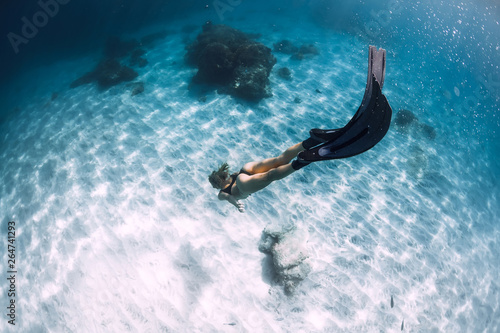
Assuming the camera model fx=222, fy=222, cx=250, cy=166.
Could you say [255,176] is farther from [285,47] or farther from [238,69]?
[285,47]

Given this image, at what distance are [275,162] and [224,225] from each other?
3.07 meters

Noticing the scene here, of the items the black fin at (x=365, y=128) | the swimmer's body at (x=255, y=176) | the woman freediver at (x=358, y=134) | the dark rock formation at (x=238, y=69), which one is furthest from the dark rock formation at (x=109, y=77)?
the black fin at (x=365, y=128)

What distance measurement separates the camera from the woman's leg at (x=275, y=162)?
3474 millimetres

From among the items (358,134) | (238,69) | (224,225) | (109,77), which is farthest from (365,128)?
(109,77)

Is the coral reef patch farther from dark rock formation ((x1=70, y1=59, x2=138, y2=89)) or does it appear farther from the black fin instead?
the black fin

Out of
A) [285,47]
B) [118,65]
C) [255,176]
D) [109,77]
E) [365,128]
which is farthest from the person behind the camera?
[285,47]

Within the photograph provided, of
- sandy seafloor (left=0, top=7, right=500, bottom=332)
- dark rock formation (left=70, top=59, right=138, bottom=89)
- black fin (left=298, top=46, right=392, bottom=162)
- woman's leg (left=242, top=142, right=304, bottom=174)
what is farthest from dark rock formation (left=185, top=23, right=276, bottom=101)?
black fin (left=298, top=46, right=392, bottom=162)

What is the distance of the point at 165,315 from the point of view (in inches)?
184

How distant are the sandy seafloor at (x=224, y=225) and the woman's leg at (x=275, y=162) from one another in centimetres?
259

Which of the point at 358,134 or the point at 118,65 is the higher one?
the point at 358,134

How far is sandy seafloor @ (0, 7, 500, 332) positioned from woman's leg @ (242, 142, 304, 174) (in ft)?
8.49

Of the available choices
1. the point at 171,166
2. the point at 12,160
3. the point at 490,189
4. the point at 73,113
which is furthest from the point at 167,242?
the point at 490,189

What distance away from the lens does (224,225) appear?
6098 millimetres

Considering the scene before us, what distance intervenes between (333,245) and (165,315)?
4.33 metres
